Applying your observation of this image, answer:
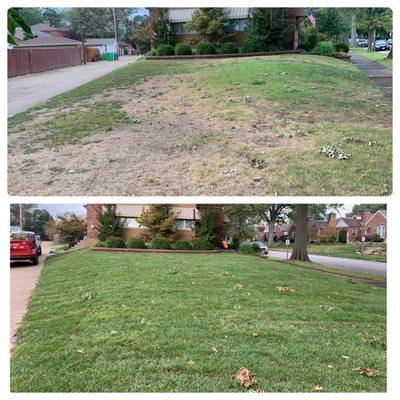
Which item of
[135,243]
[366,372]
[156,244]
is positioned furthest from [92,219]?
[366,372]

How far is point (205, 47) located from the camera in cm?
380

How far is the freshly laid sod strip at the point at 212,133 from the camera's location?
3262 mm

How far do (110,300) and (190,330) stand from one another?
706 millimetres

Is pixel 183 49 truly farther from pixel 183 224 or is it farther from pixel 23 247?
pixel 23 247

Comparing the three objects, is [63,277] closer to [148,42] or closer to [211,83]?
[148,42]

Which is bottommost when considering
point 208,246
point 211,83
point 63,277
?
point 63,277

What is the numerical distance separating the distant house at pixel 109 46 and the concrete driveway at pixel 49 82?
0.22ft

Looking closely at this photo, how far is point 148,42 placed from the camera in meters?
3.74

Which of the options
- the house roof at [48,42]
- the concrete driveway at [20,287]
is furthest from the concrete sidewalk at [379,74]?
the concrete driveway at [20,287]

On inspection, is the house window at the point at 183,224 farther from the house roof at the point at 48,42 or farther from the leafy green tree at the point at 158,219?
the house roof at the point at 48,42

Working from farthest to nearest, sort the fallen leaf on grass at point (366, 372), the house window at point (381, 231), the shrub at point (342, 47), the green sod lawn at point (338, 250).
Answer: the shrub at point (342, 47) → the green sod lawn at point (338, 250) → the house window at point (381, 231) → the fallen leaf on grass at point (366, 372)

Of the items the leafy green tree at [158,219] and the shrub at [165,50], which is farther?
the shrub at [165,50]
